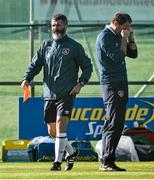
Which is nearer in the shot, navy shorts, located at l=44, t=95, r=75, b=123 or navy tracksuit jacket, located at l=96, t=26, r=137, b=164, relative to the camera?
navy tracksuit jacket, located at l=96, t=26, r=137, b=164

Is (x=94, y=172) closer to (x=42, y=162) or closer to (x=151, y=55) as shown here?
(x=42, y=162)

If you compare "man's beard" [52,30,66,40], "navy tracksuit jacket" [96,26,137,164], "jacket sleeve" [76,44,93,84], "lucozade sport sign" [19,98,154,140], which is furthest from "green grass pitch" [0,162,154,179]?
"lucozade sport sign" [19,98,154,140]

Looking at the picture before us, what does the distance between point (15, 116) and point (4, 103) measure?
0.98 feet

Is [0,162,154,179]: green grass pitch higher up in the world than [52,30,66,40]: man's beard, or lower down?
lower down

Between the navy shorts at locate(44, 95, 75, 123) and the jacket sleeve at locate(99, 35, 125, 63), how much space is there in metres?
0.79

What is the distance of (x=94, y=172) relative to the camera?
10961 millimetres

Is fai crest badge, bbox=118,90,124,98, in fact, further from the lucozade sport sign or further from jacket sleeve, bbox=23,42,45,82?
the lucozade sport sign

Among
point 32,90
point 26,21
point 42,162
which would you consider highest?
point 26,21

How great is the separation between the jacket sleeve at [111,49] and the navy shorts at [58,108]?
0.79 meters

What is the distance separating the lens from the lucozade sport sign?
49.6ft

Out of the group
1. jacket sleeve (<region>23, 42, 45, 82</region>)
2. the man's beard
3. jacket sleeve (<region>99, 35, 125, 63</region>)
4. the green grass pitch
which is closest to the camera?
the green grass pitch

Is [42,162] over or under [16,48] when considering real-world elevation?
under

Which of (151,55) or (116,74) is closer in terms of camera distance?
(116,74)

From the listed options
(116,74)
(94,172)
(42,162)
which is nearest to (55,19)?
(116,74)
